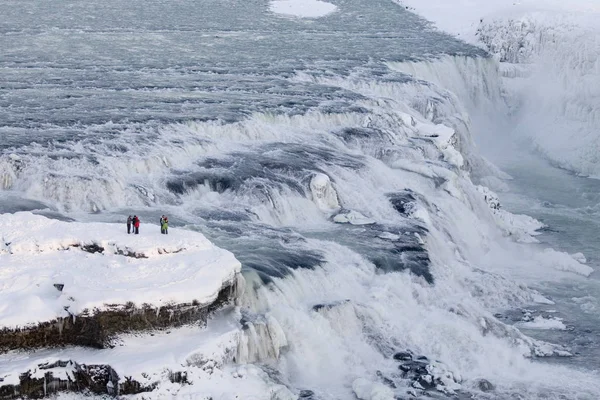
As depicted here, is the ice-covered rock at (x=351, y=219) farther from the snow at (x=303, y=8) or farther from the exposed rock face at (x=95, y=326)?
the snow at (x=303, y=8)

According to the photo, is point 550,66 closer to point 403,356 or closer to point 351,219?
point 351,219

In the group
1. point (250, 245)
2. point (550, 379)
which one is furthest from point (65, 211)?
point (550, 379)

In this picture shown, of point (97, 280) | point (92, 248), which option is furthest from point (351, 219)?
point (97, 280)

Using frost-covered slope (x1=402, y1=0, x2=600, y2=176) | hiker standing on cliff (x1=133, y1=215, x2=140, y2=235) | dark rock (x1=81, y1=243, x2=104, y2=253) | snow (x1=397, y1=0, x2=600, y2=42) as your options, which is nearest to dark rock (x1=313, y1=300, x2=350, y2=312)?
hiker standing on cliff (x1=133, y1=215, x2=140, y2=235)

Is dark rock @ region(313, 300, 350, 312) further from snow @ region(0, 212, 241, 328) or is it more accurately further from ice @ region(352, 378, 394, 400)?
snow @ region(0, 212, 241, 328)

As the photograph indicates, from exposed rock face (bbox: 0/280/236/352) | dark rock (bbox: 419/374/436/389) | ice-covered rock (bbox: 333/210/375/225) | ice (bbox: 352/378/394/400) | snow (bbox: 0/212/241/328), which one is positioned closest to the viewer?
exposed rock face (bbox: 0/280/236/352)

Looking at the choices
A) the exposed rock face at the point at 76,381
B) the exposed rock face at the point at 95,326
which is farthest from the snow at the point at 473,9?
the exposed rock face at the point at 76,381

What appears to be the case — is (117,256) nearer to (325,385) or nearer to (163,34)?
(325,385)
